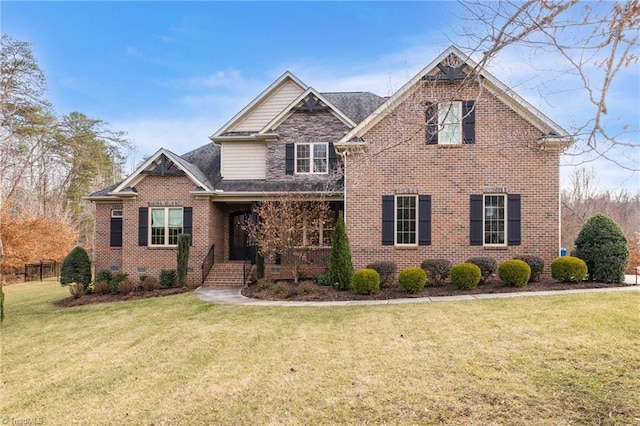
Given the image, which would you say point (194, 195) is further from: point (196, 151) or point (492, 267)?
point (492, 267)

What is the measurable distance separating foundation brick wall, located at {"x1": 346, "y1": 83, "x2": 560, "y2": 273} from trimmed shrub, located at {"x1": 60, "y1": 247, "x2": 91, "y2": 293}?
10.7 metres

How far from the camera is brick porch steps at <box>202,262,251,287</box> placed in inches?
583

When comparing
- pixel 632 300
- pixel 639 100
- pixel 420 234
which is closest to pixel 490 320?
pixel 632 300

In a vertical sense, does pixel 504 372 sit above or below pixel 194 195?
below

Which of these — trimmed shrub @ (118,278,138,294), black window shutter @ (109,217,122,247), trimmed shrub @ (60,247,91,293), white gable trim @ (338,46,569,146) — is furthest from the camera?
black window shutter @ (109,217,122,247)

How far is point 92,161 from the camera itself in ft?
111

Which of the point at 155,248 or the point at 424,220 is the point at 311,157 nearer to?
the point at 424,220

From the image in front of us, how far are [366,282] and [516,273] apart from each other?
4365 mm

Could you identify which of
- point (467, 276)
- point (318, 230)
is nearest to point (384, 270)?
point (467, 276)

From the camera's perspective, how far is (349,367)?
5.53m

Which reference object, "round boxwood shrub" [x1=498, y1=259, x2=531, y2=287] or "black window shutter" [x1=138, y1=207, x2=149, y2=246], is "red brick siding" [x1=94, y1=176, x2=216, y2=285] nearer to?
"black window shutter" [x1=138, y1=207, x2=149, y2=246]

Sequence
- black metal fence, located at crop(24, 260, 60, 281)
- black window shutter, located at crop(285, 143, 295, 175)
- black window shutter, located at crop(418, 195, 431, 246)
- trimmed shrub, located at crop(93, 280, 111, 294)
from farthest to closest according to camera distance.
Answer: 1. black metal fence, located at crop(24, 260, 60, 281)
2. black window shutter, located at crop(285, 143, 295, 175)
3. trimmed shrub, located at crop(93, 280, 111, 294)
4. black window shutter, located at crop(418, 195, 431, 246)

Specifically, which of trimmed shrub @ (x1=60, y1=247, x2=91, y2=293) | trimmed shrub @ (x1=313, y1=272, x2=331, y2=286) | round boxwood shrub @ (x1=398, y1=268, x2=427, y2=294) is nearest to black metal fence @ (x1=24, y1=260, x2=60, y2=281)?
trimmed shrub @ (x1=60, y1=247, x2=91, y2=293)

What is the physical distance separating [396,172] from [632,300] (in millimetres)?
7139
